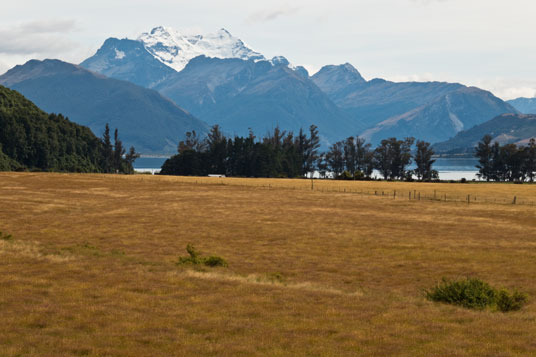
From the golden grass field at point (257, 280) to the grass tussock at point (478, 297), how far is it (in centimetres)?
121

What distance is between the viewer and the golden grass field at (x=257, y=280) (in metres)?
17.3

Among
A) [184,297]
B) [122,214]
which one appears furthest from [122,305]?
[122,214]

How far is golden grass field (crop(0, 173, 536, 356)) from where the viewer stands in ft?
56.6

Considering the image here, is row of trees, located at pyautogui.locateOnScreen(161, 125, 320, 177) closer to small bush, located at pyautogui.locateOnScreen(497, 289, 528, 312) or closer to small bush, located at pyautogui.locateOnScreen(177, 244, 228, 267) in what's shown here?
small bush, located at pyautogui.locateOnScreen(177, 244, 228, 267)

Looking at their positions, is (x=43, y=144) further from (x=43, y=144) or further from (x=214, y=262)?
(x=214, y=262)

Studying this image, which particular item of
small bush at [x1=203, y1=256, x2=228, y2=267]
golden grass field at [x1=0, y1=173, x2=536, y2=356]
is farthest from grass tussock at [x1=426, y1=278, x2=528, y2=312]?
small bush at [x1=203, y1=256, x2=228, y2=267]

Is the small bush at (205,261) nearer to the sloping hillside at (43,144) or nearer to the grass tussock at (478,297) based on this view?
the grass tussock at (478,297)

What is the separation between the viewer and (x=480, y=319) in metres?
20.8

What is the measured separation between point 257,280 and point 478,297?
34.9ft

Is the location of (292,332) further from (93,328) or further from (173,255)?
(173,255)

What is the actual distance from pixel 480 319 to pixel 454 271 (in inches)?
637

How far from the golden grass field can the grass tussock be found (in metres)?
1.21

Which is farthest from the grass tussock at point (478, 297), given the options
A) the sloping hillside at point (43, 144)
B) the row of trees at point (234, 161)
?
→ the row of trees at point (234, 161)

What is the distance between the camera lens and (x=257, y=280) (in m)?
29.1
